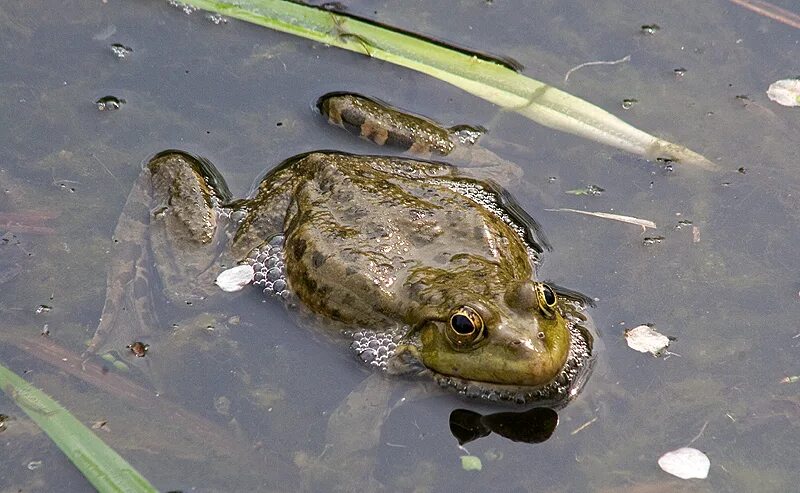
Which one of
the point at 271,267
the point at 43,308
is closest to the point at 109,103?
the point at 43,308

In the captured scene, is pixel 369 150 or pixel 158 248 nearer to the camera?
pixel 158 248

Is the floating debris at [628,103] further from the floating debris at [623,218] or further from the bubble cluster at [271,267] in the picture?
the bubble cluster at [271,267]

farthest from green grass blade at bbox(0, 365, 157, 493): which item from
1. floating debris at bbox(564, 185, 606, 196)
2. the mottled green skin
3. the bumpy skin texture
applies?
floating debris at bbox(564, 185, 606, 196)

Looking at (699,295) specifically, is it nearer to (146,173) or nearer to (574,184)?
(574,184)

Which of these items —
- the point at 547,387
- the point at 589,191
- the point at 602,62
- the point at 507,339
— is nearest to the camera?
the point at 507,339

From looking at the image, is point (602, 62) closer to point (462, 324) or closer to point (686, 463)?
point (462, 324)

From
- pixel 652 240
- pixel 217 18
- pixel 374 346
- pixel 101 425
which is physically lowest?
pixel 101 425

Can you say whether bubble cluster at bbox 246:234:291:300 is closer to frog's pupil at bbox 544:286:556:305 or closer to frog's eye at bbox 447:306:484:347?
frog's eye at bbox 447:306:484:347
